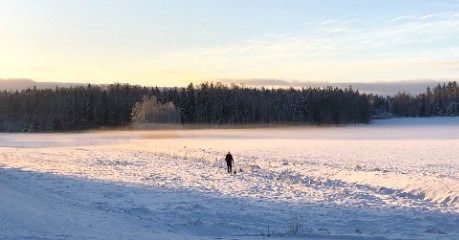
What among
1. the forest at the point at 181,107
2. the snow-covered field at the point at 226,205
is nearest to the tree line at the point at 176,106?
the forest at the point at 181,107

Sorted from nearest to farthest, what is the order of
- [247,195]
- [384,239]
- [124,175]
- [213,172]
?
[384,239] → [247,195] → [124,175] → [213,172]

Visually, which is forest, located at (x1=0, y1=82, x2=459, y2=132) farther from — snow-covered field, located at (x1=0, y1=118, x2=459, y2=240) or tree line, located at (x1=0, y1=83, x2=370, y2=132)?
snow-covered field, located at (x1=0, y1=118, x2=459, y2=240)

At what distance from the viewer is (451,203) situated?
17812mm

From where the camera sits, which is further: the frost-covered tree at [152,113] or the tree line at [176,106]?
the tree line at [176,106]

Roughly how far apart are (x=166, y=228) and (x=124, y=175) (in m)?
14.8

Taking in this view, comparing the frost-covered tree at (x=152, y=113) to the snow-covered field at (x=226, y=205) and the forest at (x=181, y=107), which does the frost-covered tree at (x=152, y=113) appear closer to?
the forest at (x=181, y=107)

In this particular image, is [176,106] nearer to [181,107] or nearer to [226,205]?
[181,107]

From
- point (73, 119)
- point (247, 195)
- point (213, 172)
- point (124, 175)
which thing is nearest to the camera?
point (247, 195)

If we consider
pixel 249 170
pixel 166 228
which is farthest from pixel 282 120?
pixel 166 228

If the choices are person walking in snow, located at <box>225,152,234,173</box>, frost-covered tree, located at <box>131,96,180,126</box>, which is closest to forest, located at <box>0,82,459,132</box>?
frost-covered tree, located at <box>131,96,180,126</box>

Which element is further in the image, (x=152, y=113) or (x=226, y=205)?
(x=152, y=113)

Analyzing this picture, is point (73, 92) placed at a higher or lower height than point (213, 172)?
higher

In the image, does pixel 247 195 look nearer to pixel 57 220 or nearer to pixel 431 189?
pixel 431 189

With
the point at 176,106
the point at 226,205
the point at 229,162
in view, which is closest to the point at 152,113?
the point at 176,106
